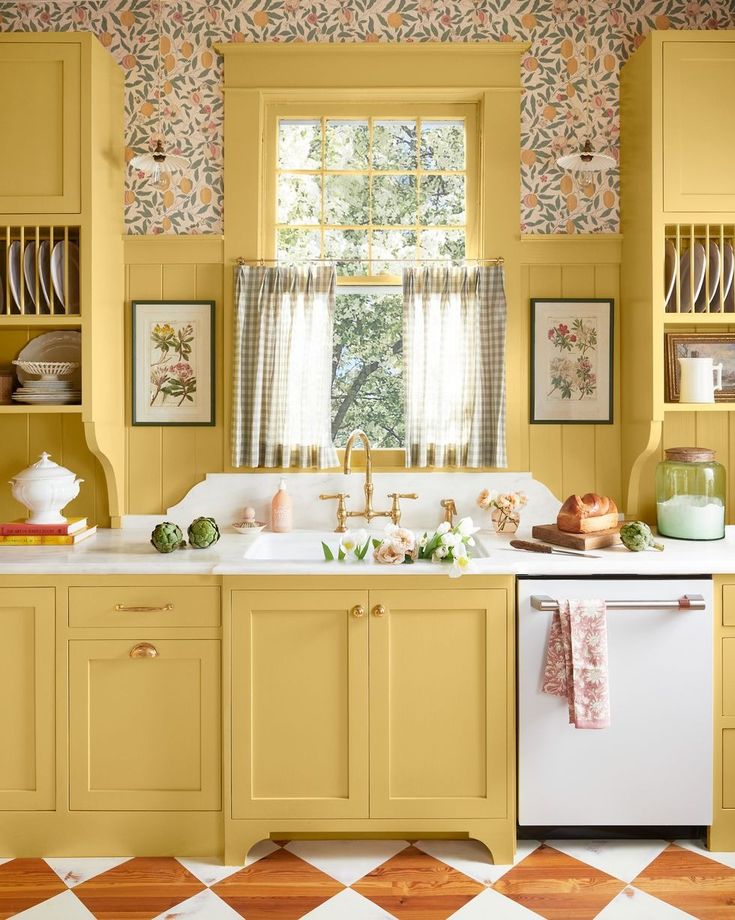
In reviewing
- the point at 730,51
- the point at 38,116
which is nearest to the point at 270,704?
the point at 38,116

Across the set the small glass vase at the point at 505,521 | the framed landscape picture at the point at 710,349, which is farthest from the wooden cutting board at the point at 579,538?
the framed landscape picture at the point at 710,349

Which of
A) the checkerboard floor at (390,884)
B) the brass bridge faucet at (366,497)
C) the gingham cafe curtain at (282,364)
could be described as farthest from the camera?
the gingham cafe curtain at (282,364)

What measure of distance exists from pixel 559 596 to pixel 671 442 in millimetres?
1050

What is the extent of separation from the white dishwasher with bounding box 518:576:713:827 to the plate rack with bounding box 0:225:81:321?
189 cm

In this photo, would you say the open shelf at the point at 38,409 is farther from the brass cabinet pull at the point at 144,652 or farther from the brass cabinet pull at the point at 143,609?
the brass cabinet pull at the point at 144,652

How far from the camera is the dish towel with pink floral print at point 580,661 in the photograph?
2297 millimetres

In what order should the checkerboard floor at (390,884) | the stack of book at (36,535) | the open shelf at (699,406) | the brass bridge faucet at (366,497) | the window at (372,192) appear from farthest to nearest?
1. the window at (372,192)
2. the brass bridge faucet at (366,497)
3. the open shelf at (699,406)
4. the stack of book at (36,535)
5. the checkerboard floor at (390,884)

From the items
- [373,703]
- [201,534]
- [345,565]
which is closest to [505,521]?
[345,565]

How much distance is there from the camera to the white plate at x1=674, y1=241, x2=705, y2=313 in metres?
2.79

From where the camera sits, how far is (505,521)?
287 centimetres

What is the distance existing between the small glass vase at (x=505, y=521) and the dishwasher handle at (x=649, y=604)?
1.79 ft

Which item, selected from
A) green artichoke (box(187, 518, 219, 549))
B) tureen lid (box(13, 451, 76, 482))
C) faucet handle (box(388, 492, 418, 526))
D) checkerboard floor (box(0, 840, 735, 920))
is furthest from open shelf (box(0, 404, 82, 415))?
checkerboard floor (box(0, 840, 735, 920))

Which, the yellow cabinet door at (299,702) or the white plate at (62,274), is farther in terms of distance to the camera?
the white plate at (62,274)

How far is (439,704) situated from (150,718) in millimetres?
897
